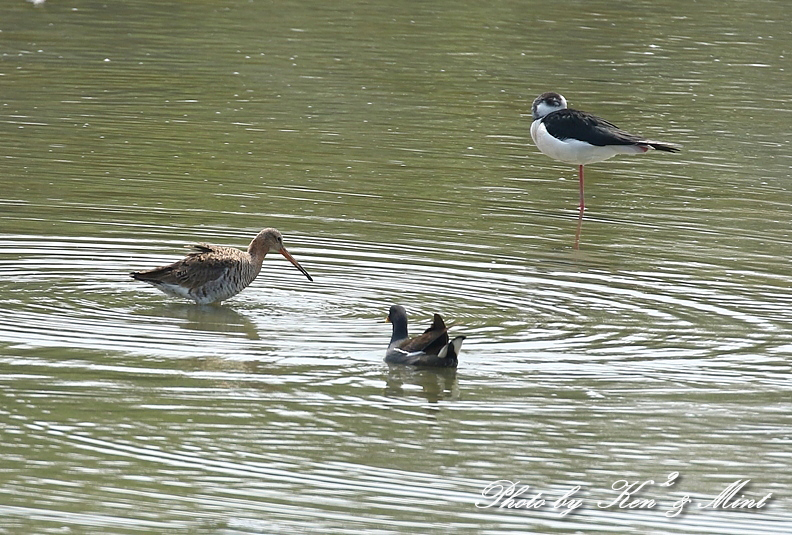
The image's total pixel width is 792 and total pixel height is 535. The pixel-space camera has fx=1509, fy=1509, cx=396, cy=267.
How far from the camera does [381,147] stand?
65.9 feet

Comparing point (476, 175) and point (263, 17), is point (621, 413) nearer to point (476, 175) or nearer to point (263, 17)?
point (476, 175)

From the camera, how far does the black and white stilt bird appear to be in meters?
17.8

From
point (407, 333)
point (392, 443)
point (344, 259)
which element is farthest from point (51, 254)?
point (392, 443)

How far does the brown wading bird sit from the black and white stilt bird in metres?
5.64

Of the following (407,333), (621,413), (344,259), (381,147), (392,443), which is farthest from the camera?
(381,147)

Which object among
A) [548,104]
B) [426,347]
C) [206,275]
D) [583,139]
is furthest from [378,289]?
[548,104]

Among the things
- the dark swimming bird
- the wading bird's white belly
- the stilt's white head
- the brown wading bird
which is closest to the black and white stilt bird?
the wading bird's white belly

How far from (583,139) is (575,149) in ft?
0.57

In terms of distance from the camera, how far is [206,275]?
1292 centimetres

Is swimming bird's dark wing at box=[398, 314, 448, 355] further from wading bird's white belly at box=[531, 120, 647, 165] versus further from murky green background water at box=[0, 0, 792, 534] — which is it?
wading bird's white belly at box=[531, 120, 647, 165]

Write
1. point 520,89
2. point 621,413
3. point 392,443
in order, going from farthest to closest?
point 520,89
point 621,413
point 392,443

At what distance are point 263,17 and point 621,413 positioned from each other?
2223cm

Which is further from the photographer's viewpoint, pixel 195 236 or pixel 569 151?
pixel 569 151

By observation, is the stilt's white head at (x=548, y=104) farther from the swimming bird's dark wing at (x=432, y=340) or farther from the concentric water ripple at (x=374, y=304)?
the swimming bird's dark wing at (x=432, y=340)
